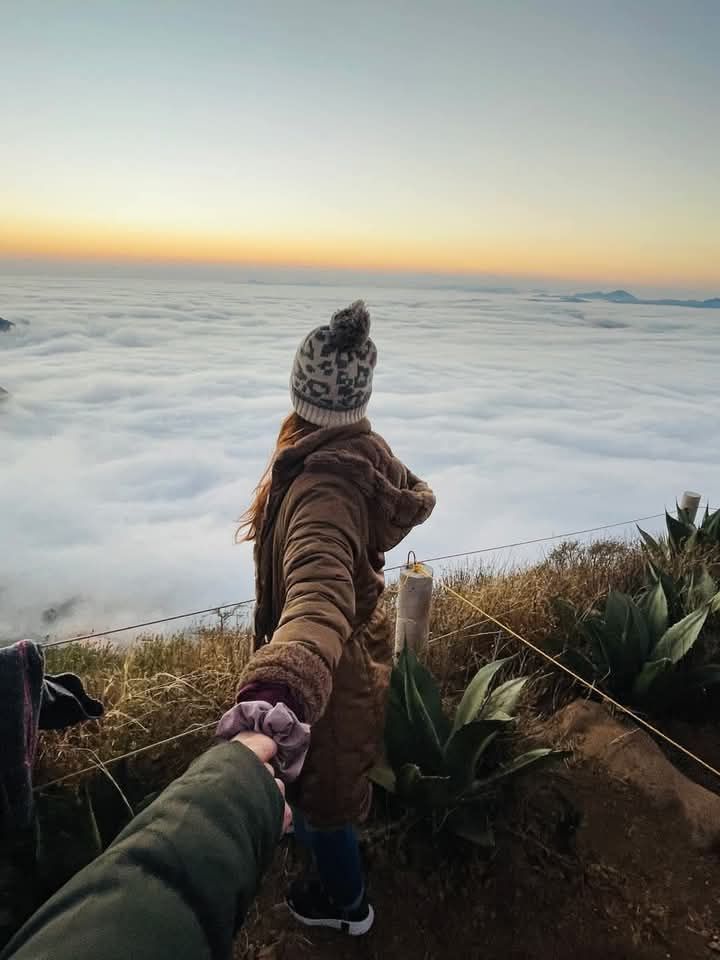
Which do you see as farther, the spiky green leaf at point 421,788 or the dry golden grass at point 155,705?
the dry golden grass at point 155,705

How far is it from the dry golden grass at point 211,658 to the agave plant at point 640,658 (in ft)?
0.73

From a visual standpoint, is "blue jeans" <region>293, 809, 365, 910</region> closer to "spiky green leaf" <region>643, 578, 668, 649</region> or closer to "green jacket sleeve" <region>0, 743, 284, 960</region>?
"green jacket sleeve" <region>0, 743, 284, 960</region>

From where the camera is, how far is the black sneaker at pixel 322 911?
1538mm

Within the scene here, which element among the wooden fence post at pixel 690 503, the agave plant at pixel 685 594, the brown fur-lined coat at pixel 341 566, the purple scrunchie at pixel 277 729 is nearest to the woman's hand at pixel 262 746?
the purple scrunchie at pixel 277 729

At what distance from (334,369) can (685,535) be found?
3297 mm

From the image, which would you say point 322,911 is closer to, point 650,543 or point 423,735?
point 423,735

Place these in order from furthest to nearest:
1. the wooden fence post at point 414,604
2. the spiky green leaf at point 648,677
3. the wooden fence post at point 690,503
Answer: the wooden fence post at point 690,503, the spiky green leaf at point 648,677, the wooden fence post at point 414,604

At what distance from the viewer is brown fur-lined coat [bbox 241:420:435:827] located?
1.05 metres

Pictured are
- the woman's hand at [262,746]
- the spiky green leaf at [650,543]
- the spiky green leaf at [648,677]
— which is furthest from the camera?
the spiky green leaf at [650,543]

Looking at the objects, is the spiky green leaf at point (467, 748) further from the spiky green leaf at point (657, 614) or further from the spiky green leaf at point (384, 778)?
the spiky green leaf at point (657, 614)

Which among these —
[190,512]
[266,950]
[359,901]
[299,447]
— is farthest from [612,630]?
[190,512]

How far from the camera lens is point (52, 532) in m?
68.4

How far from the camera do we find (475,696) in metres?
1.96

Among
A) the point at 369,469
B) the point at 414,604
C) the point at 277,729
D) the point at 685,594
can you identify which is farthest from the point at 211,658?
the point at 685,594
